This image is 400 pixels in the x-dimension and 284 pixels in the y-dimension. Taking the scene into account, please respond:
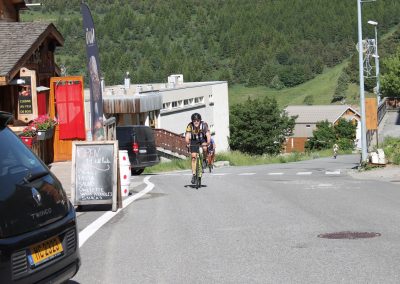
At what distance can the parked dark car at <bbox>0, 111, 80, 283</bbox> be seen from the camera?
521 centimetres

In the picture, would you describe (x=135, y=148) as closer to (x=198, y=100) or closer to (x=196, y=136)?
(x=196, y=136)

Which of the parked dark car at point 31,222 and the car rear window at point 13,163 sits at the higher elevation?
the car rear window at point 13,163

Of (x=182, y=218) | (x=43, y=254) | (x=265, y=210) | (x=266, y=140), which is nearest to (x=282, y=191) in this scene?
(x=265, y=210)

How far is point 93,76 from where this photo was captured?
1397cm

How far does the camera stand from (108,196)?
12.8m

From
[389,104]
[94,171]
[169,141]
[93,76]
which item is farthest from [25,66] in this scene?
[389,104]

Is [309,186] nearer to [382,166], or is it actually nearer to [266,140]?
Result: [382,166]

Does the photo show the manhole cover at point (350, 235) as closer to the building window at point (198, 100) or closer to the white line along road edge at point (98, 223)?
the white line along road edge at point (98, 223)

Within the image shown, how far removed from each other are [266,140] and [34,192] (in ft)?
260

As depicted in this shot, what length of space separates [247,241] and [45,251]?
411 cm

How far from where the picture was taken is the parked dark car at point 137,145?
27.9 meters

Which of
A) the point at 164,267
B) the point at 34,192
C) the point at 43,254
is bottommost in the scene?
the point at 164,267

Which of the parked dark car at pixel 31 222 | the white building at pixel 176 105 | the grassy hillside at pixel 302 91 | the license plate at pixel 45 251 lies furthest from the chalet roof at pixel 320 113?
the license plate at pixel 45 251

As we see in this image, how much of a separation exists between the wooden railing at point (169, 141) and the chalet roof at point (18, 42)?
2446 centimetres
